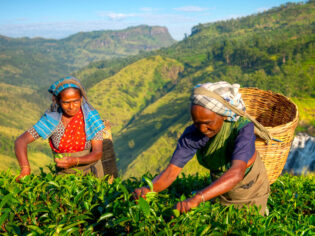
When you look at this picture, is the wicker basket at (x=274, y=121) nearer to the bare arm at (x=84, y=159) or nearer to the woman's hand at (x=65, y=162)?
the bare arm at (x=84, y=159)

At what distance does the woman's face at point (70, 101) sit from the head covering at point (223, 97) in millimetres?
1665

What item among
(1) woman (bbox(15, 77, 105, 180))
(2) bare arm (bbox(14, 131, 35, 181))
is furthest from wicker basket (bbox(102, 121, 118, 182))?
(2) bare arm (bbox(14, 131, 35, 181))

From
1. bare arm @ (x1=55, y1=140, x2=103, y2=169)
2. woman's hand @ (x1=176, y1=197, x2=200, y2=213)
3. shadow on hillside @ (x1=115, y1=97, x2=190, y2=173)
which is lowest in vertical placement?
shadow on hillside @ (x1=115, y1=97, x2=190, y2=173)

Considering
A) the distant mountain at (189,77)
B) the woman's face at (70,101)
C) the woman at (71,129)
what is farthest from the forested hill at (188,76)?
the woman's face at (70,101)

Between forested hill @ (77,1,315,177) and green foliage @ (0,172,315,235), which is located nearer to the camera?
green foliage @ (0,172,315,235)

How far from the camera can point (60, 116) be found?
3295 millimetres

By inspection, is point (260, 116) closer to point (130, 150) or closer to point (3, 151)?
point (3, 151)

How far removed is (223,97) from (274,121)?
8.42 feet

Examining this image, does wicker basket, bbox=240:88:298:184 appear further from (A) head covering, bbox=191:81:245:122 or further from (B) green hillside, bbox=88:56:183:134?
(B) green hillside, bbox=88:56:183:134

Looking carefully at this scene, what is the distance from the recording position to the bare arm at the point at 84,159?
2.76 m

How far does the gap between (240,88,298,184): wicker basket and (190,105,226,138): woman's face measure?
0.84 metres

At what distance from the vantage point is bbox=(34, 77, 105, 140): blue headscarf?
308cm

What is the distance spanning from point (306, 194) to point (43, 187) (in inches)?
98.4

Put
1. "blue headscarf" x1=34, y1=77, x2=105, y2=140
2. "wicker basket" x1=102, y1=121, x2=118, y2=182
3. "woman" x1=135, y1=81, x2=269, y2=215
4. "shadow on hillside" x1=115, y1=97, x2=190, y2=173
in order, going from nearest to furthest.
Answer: "woman" x1=135, y1=81, x2=269, y2=215 < "blue headscarf" x1=34, y1=77, x2=105, y2=140 < "wicker basket" x1=102, y1=121, x2=118, y2=182 < "shadow on hillside" x1=115, y1=97, x2=190, y2=173
